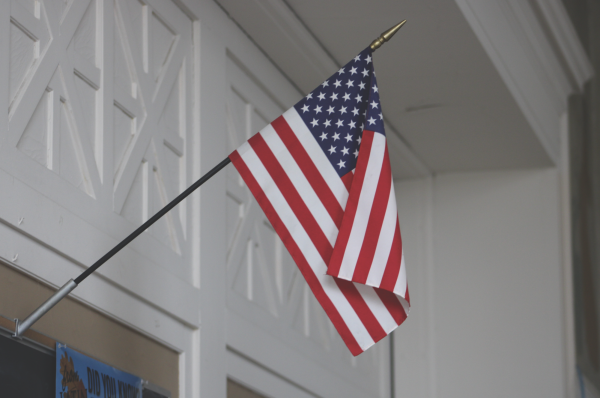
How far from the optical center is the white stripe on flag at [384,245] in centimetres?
194

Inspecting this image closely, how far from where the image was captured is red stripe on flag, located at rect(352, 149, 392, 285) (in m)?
1.94

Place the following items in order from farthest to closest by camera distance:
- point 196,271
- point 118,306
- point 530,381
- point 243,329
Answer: point 530,381, point 243,329, point 196,271, point 118,306

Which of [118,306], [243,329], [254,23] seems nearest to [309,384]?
[243,329]

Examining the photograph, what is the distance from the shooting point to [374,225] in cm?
197

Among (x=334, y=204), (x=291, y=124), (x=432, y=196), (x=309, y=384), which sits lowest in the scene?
(x=309, y=384)

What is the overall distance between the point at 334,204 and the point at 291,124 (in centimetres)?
24

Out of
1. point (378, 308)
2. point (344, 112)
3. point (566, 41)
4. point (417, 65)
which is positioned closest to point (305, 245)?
point (378, 308)

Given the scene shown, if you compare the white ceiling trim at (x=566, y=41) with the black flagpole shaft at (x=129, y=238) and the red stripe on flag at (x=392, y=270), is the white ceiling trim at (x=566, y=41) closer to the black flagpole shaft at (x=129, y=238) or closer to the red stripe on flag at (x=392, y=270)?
the red stripe on flag at (x=392, y=270)

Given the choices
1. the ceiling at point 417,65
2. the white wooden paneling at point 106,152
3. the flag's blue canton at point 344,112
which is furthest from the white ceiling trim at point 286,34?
the flag's blue canton at point 344,112

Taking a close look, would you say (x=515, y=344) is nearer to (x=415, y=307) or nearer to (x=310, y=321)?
(x=415, y=307)

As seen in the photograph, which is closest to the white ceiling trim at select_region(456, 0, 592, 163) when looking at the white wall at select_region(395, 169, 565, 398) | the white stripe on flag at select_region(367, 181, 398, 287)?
the white wall at select_region(395, 169, 565, 398)

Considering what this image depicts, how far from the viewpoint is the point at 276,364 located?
3.03 metres

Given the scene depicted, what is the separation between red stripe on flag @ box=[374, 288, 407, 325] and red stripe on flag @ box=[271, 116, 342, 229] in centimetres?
21

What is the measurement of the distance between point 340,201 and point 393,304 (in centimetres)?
30
